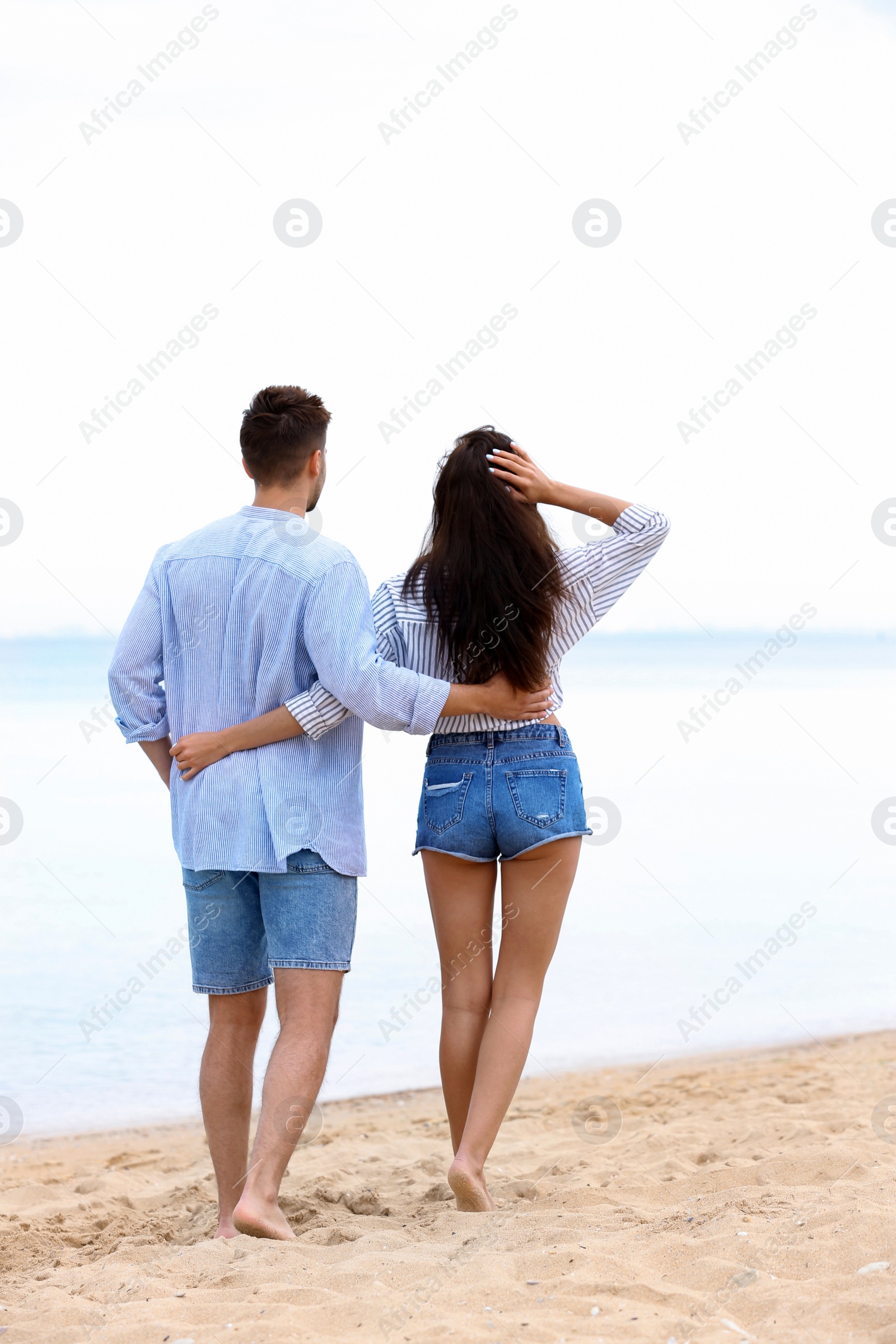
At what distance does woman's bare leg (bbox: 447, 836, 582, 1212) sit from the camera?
2.62 metres

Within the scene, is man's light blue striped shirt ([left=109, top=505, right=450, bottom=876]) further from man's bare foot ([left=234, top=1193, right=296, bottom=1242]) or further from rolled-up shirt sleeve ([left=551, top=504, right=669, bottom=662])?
man's bare foot ([left=234, top=1193, right=296, bottom=1242])

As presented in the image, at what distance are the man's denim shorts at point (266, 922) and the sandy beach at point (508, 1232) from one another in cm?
56

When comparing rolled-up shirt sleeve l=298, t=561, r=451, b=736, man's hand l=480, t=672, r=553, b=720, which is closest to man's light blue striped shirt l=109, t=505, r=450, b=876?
rolled-up shirt sleeve l=298, t=561, r=451, b=736

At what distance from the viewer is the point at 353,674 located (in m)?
2.49

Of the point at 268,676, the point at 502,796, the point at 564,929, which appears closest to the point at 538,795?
the point at 502,796

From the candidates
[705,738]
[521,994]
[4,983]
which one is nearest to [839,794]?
[705,738]

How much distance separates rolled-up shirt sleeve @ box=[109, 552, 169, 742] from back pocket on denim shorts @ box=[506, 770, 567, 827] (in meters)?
0.86

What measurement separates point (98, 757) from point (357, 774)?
1055cm

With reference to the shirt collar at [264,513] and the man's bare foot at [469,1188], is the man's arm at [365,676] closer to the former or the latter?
the shirt collar at [264,513]

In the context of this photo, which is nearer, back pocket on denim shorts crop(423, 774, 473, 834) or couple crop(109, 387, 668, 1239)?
couple crop(109, 387, 668, 1239)

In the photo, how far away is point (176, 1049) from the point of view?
15.1 ft

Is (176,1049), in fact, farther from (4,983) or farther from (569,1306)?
(569,1306)

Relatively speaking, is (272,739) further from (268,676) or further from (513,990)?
(513,990)

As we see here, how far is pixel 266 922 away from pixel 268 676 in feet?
1.82
